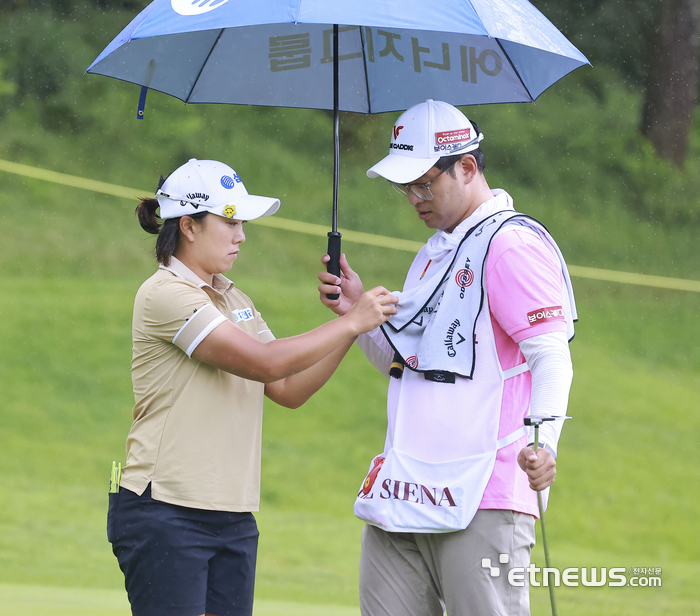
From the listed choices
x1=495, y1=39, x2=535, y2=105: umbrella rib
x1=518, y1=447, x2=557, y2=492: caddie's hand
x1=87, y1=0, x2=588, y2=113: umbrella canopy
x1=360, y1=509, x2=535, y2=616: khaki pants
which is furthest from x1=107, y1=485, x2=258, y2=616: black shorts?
x1=495, y1=39, x2=535, y2=105: umbrella rib

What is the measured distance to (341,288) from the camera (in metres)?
2.58

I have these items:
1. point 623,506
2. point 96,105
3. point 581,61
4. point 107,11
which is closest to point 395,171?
point 581,61

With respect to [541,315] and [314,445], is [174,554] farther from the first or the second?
[314,445]

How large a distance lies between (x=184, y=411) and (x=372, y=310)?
1.67ft

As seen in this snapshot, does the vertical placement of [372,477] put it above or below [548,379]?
below

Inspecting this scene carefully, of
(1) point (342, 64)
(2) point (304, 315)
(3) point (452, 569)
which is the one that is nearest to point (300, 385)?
(3) point (452, 569)

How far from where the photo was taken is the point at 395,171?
227 centimetres

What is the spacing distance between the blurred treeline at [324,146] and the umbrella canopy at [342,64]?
24.4ft

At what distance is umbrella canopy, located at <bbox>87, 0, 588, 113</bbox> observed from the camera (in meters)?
2.77

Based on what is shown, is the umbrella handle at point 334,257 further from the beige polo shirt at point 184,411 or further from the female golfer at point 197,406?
the beige polo shirt at point 184,411

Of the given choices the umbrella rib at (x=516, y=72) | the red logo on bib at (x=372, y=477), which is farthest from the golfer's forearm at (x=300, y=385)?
the umbrella rib at (x=516, y=72)

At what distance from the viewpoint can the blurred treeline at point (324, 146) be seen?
35.8 feet

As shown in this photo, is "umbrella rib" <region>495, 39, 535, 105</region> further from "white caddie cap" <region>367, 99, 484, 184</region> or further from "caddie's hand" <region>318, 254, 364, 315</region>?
"caddie's hand" <region>318, 254, 364, 315</region>

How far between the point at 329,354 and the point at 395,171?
0.53 m
